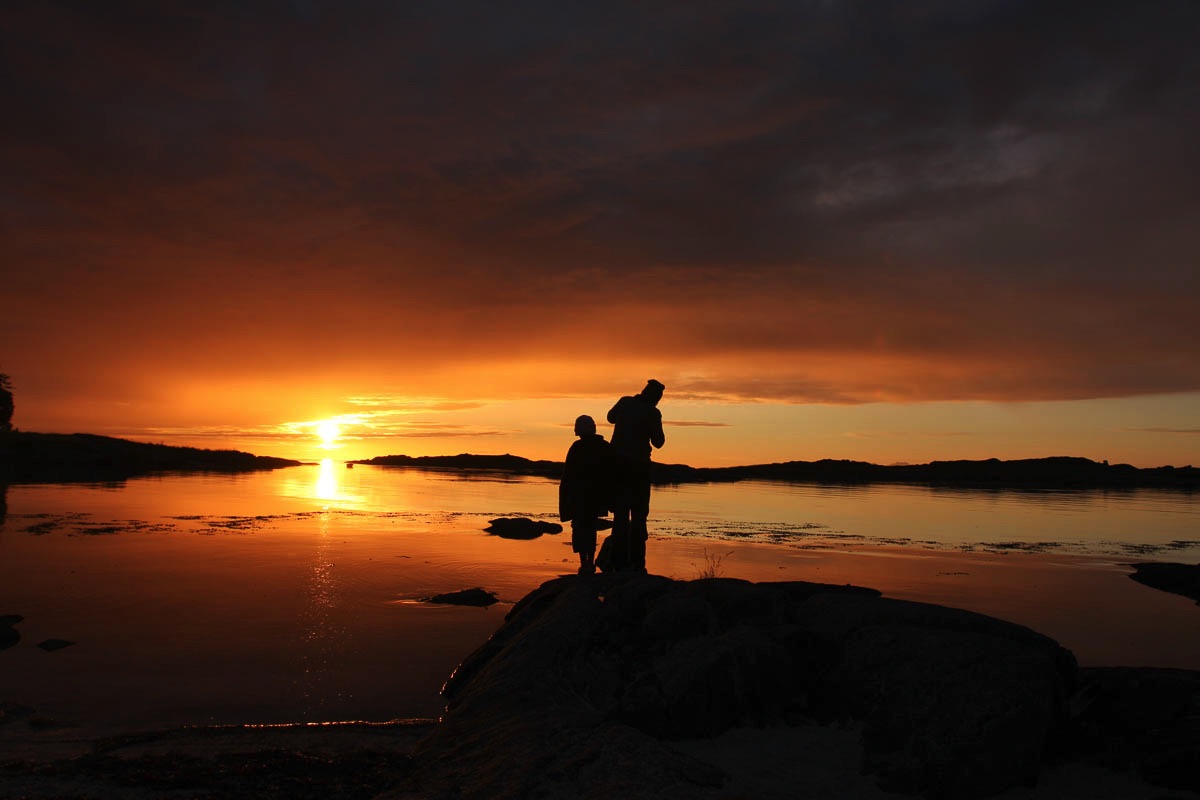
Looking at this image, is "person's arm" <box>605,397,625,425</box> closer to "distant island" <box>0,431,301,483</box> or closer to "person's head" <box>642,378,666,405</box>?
"person's head" <box>642,378,666,405</box>

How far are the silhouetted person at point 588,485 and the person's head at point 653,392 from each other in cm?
97

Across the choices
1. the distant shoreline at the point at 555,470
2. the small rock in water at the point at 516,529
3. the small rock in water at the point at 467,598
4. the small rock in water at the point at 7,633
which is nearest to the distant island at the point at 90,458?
the distant shoreline at the point at 555,470

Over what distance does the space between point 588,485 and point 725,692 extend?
5.51 meters

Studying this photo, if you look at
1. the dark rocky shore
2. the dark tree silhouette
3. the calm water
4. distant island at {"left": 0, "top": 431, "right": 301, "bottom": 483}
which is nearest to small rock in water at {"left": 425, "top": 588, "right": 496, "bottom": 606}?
the calm water

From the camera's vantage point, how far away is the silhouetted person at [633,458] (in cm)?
1259

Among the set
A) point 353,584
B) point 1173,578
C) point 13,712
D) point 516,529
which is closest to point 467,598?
point 353,584

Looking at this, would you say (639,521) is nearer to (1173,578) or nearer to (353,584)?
(353,584)

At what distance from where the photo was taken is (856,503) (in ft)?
164

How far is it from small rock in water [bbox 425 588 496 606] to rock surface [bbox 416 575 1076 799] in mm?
4810

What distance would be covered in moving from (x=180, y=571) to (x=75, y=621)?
5211mm

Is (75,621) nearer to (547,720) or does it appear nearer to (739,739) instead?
(547,720)

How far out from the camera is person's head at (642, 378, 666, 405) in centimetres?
1275

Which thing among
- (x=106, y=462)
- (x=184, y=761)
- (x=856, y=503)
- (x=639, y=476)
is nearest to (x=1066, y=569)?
(x=639, y=476)

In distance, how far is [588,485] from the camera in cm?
1268
